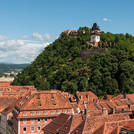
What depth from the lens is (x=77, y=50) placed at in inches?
5010

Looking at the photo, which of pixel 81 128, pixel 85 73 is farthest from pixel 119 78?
pixel 81 128

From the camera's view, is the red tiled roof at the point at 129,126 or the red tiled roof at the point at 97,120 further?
the red tiled roof at the point at 97,120

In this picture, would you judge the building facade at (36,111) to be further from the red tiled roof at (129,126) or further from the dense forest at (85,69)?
the dense forest at (85,69)

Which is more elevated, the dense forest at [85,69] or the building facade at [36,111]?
the dense forest at [85,69]

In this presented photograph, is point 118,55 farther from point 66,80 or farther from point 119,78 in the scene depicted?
point 66,80

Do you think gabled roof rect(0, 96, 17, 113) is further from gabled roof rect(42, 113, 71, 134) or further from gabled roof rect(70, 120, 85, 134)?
gabled roof rect(70, 120, 85, 134)

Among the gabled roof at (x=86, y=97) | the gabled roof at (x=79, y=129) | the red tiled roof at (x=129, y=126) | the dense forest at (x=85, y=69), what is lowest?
the gabled roof at (x=86, y=97)

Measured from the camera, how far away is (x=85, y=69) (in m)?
105

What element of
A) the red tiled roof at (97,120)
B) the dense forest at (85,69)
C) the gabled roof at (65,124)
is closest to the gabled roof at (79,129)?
the red tiled roof at (97,120)

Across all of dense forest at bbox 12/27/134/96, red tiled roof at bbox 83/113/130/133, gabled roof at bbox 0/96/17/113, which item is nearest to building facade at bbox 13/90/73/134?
gabled roof at bbox 0/96/17/113

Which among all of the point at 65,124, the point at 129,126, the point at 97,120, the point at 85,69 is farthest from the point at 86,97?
the point at 129,126

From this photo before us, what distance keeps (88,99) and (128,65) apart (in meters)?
25.1

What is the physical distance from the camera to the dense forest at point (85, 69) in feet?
321

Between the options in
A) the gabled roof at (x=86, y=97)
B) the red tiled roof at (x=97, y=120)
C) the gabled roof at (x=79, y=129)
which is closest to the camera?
the gabled roof at (x=79, y=129)
